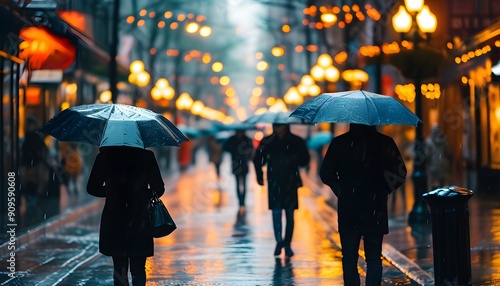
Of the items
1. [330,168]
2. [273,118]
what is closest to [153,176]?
[330,168]

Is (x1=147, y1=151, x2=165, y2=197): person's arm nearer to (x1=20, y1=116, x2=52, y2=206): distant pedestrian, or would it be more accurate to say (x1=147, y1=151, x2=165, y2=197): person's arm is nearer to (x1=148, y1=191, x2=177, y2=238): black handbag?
(x1=148, y1=191, x2=177, y2=238): black handbag

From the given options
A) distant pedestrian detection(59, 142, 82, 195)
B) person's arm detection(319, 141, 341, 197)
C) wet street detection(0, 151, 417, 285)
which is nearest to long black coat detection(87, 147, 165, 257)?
person's arm detection(319, 141, 341, 197)

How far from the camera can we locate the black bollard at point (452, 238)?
994cm

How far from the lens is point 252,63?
575 ft

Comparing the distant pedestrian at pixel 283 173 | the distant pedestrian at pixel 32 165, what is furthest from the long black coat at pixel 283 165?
the distant pedestrian at pixel 32 165

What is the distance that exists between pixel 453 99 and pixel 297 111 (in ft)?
77.3

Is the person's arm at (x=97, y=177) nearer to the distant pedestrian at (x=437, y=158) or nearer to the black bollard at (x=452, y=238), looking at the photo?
the black bollard at (x=452, y=238)

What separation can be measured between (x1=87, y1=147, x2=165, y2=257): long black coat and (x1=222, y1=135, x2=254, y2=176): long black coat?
1401 cm

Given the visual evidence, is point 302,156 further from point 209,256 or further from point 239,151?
point 239,151

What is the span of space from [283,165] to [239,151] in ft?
29.9

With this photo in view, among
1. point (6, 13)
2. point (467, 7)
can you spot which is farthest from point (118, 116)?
point (467, 7)

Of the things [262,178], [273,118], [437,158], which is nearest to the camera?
[273,118]

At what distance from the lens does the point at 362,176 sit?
910cm

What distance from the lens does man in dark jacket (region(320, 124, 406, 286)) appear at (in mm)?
9086
